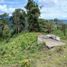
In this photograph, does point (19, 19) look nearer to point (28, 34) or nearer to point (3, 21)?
point (28, 34)

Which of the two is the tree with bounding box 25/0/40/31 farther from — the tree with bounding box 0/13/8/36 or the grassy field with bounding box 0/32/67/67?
the tree with bounding box 0/13/8/36

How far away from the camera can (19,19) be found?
18969 mm

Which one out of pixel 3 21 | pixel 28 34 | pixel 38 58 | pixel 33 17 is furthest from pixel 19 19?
pixel 38 58

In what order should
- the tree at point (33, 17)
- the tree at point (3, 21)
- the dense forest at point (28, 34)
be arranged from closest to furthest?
the dense forest at point (28, 34) < the tree at point (33, 17) < the tree at point (3, 21)

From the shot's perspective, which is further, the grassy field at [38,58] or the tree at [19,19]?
the tree at [19,19]

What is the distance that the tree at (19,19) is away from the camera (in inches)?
739

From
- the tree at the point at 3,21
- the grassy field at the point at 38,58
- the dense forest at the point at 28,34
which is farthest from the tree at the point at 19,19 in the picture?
the grassy field at the point at 38,58

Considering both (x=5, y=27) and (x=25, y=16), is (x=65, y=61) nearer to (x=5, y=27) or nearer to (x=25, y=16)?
(x=25, y=16)

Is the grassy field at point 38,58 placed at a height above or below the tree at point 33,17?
below

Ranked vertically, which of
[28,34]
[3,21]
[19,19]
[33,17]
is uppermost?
[33,17]

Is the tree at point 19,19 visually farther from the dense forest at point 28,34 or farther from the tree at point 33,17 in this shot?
the tree at point 33,17

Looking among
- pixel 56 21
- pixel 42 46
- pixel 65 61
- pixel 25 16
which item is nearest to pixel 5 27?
pixel 25 16

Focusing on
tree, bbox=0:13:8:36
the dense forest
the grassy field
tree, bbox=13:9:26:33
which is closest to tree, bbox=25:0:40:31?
the dense forest

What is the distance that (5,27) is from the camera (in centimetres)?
2138
